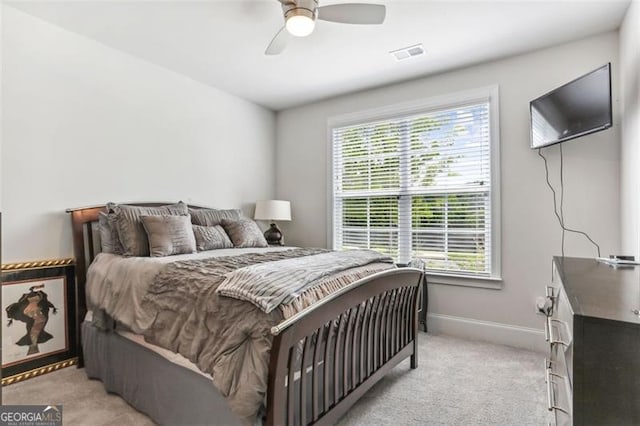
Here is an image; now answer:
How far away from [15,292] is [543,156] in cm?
427

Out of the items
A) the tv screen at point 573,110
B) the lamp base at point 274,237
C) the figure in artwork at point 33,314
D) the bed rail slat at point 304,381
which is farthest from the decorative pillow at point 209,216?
the tv screen at point 573,110

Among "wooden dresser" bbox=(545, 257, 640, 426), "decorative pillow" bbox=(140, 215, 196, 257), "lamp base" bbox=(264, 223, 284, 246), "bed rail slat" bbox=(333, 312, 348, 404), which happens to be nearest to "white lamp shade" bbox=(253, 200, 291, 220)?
"lamp base" bbox=(264, 223, 284, 246)

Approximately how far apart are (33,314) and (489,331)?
3.76m

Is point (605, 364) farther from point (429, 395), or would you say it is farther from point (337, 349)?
point (429, 395)

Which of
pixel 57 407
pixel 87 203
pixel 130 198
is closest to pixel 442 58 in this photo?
pixel 130 198

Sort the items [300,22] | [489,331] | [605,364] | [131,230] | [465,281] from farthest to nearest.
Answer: [465,281] → [489,331] → [131,230] → [300,22] → [605,364]

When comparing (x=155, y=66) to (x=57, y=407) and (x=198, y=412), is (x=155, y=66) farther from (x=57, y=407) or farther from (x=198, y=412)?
(x=198, y=412)

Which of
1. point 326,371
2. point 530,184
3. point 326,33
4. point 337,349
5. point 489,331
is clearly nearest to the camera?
point 326,371

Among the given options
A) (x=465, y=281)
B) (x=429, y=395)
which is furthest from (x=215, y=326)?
(x=465, y=281)

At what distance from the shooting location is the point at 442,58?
3133 mm

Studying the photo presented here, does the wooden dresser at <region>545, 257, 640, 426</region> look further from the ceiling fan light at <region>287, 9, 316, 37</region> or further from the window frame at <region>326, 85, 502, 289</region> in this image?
the window frame at <region>326, 85, 502, 289</region>

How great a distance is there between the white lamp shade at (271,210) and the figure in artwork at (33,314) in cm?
217

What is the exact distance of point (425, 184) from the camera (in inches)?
140

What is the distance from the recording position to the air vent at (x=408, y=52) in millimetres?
2939
